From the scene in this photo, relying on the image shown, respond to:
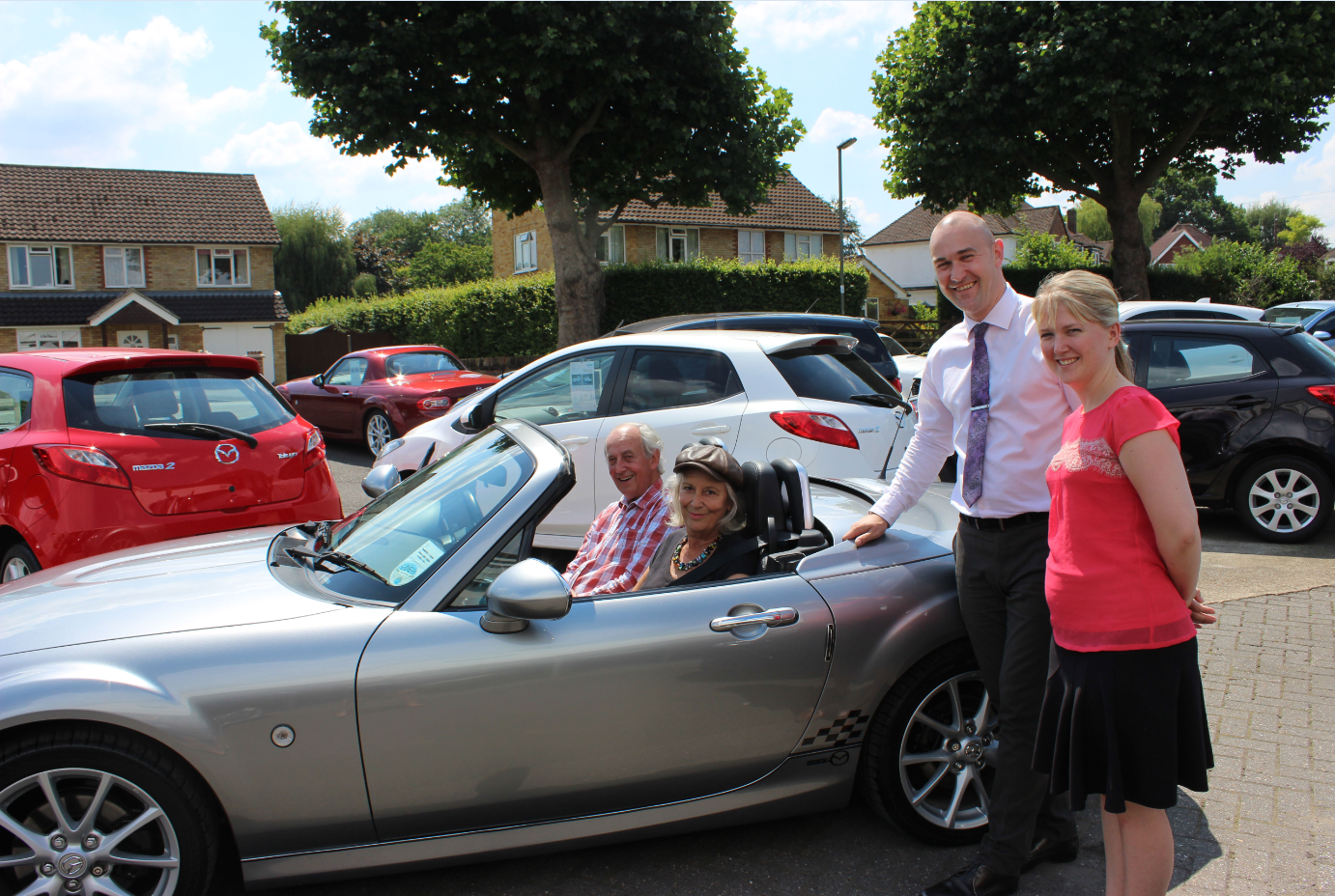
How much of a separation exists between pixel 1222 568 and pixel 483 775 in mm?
5647

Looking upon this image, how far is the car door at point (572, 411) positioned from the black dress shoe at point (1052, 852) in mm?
3588

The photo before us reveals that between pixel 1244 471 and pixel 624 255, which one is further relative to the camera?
pixel 624 255

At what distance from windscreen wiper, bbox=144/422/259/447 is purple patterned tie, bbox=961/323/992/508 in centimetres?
415

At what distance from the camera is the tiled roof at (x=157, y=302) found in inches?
1375

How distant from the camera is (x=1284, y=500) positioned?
696cm

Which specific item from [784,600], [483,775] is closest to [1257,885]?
[784,600]

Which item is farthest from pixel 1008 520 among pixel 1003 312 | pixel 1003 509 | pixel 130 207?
pixel 130 207

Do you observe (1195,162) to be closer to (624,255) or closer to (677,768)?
(624,255)

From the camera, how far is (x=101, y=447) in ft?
15.8

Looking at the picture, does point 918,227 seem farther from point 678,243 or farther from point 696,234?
point 678,243

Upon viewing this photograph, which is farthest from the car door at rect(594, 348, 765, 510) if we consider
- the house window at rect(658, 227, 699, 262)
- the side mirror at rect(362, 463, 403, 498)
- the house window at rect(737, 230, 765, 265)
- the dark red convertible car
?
the house window at rect(737, 230, 765, 265)

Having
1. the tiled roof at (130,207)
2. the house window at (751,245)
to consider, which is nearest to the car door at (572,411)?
the house window at (751,245)

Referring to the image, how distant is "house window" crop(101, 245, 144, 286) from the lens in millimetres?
37188

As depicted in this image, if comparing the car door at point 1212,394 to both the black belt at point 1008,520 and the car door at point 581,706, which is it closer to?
the black belt at point 1008,520
